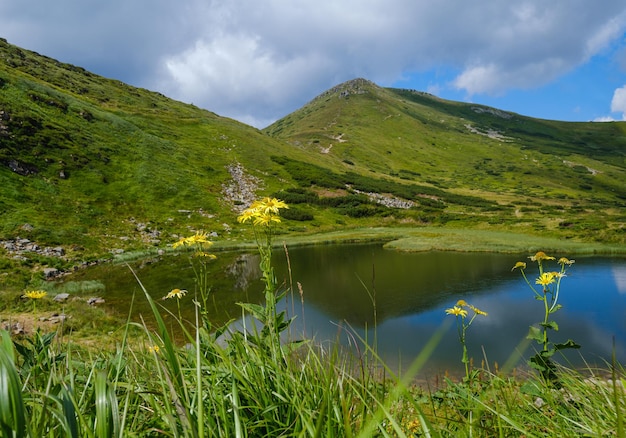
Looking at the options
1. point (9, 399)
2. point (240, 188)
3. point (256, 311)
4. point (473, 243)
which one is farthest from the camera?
point (240, 188)

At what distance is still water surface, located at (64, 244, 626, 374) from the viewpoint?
13.8m

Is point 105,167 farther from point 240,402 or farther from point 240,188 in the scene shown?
point 240,402

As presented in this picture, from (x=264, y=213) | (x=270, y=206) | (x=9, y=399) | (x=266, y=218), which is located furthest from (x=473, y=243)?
(x=9, y=399)

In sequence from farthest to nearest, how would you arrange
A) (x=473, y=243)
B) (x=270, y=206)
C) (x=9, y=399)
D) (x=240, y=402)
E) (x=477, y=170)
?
(x=477, y=170) → (x=473, y=243) → (x=270, y=206) → (x=240, y=402) → (x=9, y=399)

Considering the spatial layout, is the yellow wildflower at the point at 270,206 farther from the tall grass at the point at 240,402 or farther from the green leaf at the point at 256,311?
the green leaf at the point at 256,311

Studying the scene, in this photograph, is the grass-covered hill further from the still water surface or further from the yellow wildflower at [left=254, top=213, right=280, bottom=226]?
the yellow wildflower at [left=254, top=213, right=280, bottom=226]

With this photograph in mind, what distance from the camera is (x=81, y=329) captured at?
12.8m

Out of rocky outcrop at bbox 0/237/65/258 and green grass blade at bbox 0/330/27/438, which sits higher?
green grass blade at bbox 0/330/27/438

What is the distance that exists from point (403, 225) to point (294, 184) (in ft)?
83.9

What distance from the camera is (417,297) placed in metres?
20.8

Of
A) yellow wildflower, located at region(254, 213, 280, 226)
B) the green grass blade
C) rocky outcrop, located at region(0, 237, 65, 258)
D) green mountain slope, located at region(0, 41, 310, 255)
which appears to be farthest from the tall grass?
green mountain slope, located at region(0, 41, 310, 255)

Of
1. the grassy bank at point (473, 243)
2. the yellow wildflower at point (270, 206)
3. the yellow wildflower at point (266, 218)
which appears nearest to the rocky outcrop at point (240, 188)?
the grassy bank at point (473, 243)

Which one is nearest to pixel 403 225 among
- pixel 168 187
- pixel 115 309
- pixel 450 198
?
pixel 450 198

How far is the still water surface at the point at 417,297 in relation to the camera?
13.8 metres
